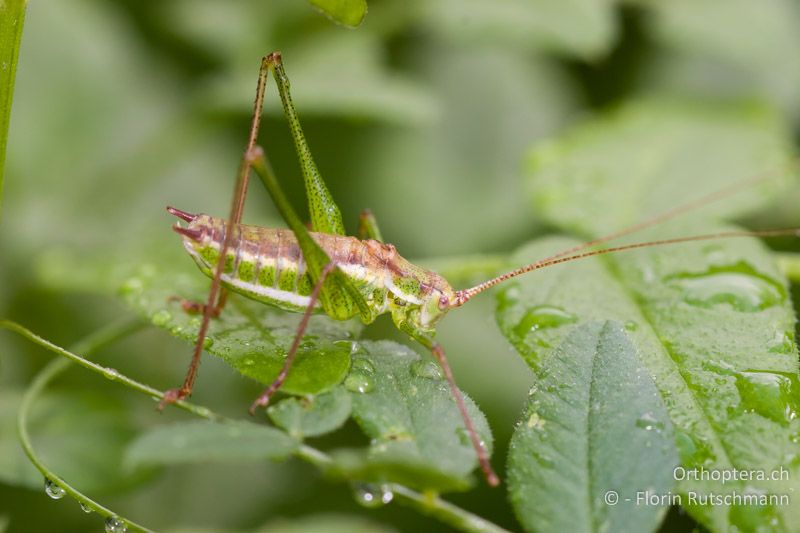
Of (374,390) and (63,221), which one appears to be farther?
(63,221)

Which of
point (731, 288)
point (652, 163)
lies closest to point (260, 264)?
point (731, 288)

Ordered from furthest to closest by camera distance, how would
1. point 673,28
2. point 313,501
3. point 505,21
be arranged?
1. point 673,28
2. point 505,21
3. point 313,501

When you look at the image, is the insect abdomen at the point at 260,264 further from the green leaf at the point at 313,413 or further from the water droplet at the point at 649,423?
the water droplet at the point at 649,423

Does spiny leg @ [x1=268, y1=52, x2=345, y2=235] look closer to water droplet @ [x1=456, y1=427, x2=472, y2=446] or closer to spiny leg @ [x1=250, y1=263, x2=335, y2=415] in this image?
spiny leg @ [x1=250, y1=263, x2=335, y2=415]

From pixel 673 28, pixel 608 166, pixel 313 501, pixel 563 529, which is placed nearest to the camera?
pixel 563 529

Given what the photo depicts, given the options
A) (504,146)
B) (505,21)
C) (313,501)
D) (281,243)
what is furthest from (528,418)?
(504,146)

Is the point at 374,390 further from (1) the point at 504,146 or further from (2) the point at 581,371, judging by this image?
(1) the point at 504,146

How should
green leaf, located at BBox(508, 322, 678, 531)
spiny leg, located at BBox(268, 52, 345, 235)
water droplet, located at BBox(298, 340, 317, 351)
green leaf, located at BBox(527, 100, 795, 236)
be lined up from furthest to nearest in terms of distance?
green leaf, located at BBox(527, 100, 795, 236) → spiny leg, located at BBox(268, 52, 345, 235) → water droplet, located at BBox(298, 340, 317, 351) → green leaf, located at BBox(508, 322, 678, 531)

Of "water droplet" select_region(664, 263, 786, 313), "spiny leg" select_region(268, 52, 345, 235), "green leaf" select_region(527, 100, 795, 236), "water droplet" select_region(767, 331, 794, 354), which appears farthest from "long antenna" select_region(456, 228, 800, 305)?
"spiny leg" select_region(268, 52, 345, 235)
